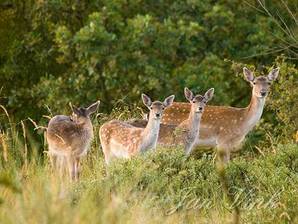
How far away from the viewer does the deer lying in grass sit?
43.6 ft

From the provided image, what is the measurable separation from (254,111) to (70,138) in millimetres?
3047

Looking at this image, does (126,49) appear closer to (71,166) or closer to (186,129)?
(186,129)

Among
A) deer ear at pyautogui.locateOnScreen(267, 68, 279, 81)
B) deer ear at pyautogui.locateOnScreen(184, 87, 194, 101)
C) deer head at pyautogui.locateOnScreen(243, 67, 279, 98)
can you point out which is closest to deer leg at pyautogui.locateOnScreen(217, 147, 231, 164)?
deer ear at pyautogui.locateOnScreen(184, 87, 194, 101)

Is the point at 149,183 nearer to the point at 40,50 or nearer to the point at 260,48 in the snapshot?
the point at 260,48

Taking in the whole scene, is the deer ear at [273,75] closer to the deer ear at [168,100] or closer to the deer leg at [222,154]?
the deer leg at [222,154]

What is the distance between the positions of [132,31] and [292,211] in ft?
36.3

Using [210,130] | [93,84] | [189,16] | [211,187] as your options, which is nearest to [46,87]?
[93,84]

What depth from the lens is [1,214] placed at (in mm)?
6941

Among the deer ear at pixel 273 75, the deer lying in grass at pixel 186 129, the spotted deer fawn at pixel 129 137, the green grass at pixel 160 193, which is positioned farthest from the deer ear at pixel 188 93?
the green grass at pixel 160 193

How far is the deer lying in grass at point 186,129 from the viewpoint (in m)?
13.3

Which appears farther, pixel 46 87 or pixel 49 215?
pixel 46 87

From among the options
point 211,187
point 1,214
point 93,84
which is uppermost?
point 1,214

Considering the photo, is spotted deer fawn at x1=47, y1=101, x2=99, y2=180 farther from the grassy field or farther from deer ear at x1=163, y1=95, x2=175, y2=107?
the grassy field

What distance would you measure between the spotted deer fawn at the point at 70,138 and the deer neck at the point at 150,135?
2.49ft
